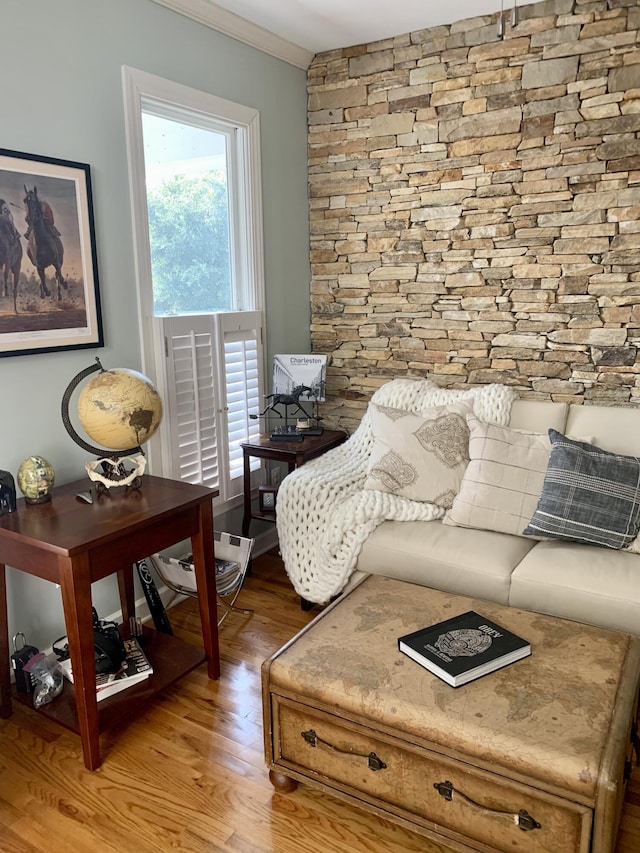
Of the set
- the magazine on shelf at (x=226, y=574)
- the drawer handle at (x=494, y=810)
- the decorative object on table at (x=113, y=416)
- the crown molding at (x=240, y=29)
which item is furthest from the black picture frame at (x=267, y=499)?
the crown molding at (x=240, y=29)

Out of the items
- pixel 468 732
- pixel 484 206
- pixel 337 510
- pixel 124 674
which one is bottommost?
pixel 124 674

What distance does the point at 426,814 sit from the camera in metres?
1.61

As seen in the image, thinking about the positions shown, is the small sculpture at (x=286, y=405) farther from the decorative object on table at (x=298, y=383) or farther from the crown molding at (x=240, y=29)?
the crown molding at (x=240, y=29)

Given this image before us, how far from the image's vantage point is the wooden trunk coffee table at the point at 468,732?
1428 mm

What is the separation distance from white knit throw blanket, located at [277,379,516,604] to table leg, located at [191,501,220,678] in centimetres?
48

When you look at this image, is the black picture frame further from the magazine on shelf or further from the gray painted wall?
the gray painted wall

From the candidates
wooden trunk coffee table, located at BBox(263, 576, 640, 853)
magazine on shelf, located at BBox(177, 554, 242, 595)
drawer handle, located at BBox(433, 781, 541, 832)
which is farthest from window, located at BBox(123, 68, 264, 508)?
drawer handle, located at BBox(433, 781, 541, 832)

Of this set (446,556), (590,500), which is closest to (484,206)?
(590,500)

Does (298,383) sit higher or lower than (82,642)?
higher

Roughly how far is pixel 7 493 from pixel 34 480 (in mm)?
96

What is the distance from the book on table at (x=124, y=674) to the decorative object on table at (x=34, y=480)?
1.83ft

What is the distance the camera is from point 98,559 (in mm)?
1914

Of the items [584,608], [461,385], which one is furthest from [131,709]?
[461,385]

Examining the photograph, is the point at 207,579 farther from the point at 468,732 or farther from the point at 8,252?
the point at 8,252
